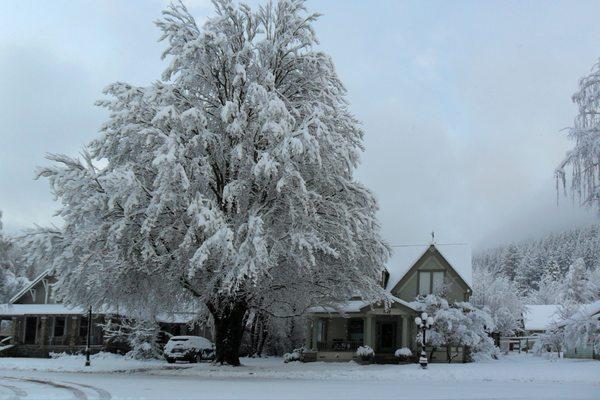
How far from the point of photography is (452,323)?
120 ft

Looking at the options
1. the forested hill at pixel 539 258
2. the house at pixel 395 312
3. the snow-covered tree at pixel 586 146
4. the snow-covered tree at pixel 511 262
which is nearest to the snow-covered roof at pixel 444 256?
the house at pixel 395 312

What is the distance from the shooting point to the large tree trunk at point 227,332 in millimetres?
29875

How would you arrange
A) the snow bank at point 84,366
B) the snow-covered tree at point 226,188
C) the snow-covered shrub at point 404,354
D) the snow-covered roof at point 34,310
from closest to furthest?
the snow-covered tree at point 226,188
the snow bank at point 84,366
the snow-covered shrub at point 404,354
the snow-covered roof at point 34,310

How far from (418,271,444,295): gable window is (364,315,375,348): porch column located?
3467 mm

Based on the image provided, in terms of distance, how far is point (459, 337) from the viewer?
36.4 meters

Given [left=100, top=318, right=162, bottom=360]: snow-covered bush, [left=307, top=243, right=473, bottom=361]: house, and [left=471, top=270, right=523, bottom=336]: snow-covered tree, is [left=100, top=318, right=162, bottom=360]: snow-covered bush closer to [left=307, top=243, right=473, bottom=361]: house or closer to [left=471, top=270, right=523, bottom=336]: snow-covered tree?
[left=307, top=243, right=473, bottom=361]: house

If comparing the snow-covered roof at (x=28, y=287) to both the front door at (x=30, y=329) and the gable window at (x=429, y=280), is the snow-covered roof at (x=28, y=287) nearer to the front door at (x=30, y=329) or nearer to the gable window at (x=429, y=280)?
the front door at (x=30, y=329)

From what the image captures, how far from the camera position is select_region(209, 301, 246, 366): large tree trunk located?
2988 centimetres

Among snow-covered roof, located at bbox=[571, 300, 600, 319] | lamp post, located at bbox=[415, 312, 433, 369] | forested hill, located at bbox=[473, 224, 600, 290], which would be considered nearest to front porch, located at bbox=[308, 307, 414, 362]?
lamp post, located at bbox=[415, 312, 433, 369]

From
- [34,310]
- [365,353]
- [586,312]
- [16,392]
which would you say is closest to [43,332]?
[34,310]

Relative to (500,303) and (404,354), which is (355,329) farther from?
(500,303)

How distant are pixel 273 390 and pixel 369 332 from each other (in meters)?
20.5

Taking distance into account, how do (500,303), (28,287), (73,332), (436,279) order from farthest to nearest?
(500,303) < (28,287) < (73,332) < (436,279)

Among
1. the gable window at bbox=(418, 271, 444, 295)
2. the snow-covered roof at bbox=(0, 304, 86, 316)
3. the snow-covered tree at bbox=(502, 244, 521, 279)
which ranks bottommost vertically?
the snow-covered roof at bbox=(0, 304, 86, 316)
